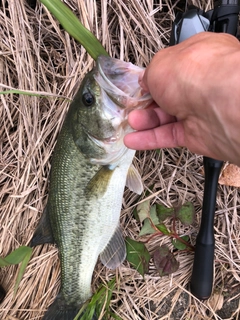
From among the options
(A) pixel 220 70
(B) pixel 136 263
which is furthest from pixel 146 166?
(A) pixel 220 70

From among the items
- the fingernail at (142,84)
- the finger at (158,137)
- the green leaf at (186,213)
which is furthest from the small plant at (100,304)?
the fingernail at (142,84)

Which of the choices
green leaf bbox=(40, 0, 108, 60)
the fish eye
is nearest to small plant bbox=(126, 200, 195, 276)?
the fish eye

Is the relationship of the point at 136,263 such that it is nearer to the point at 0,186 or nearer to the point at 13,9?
the point at 0,186

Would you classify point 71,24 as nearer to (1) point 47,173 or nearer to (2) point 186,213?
(1) point 47,173

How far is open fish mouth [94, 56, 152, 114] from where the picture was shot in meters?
1.46

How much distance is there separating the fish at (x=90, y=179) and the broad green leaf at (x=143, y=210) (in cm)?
21

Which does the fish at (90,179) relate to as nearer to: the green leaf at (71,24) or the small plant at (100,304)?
the small plant at (100,304)

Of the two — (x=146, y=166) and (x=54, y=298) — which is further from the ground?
(x=146, y=166)

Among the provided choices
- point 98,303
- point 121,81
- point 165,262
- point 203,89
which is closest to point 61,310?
point 98,303

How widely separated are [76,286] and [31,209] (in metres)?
0.59

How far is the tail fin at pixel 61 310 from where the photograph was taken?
6.64 feet

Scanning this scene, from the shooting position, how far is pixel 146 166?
2.23 meters

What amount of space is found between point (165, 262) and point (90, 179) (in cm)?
79

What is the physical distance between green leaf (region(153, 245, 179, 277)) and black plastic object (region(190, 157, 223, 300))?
5.1 inches
